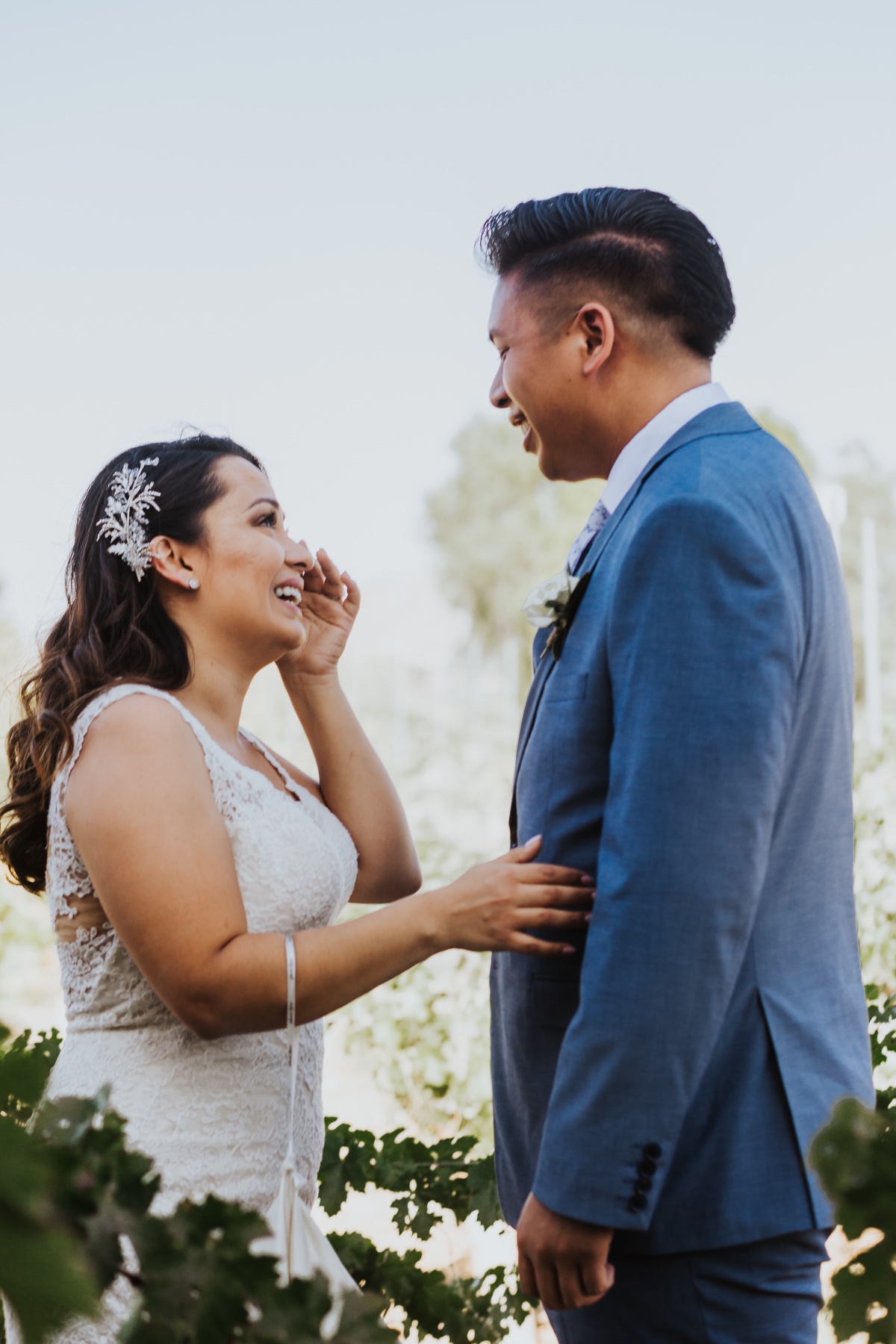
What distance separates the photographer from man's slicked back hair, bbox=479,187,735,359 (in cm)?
213

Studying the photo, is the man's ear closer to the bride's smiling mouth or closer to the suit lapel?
the suit lapel

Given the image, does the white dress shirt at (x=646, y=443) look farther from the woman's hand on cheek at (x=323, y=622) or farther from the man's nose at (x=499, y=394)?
the woman's hand on cheek at (x=323, y=622)

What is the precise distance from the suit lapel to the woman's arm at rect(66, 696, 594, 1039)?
10.6 inches

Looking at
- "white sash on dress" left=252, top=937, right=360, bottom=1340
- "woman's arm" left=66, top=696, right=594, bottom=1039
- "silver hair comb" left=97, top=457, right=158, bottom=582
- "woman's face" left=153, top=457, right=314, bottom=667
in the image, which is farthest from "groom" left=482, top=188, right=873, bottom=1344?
"silver hair comb" left=97, top=457, right=158, bottom=582

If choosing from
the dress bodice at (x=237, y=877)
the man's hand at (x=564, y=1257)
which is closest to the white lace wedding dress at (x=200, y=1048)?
the dress bodice at (x=237, y=877)

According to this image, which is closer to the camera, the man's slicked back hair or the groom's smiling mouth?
the man's slicked back hair

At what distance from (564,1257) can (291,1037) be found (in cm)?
78

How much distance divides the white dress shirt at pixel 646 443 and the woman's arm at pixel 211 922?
0.61m

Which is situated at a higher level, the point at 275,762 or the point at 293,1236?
the point at 275,762

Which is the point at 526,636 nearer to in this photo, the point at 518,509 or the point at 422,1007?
the point at 518,509

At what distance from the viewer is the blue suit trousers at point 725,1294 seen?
1.68 meters

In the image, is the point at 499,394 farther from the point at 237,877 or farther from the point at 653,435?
the point at 237,877

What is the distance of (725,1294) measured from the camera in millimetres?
1681

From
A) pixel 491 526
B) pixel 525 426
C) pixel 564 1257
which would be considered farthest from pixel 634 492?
pixel 491 526
